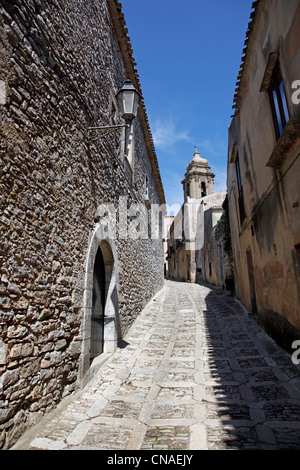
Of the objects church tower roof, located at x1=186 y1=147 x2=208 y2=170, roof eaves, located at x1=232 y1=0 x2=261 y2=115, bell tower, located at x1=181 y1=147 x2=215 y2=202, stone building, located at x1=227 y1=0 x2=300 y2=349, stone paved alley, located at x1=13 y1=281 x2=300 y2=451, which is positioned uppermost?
church tower roof, located at x1=186 y1=147 x2=208 y2=170

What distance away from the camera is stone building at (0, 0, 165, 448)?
246 cm

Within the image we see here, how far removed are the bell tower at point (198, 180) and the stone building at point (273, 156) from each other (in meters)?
24.2

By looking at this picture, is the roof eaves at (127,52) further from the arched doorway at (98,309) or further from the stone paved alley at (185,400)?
the stone paved alley at (185,400)

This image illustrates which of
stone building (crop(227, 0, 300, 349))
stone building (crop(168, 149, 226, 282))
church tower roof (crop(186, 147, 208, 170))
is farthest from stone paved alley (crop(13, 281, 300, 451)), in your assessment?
church tower roof (crop(186, 147, 208, 170))

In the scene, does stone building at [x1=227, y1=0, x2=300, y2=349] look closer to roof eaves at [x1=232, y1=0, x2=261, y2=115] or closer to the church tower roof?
roof eaves at [x1=232, y1=0, x2=261, y2=115]

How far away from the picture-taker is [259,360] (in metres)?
4.58

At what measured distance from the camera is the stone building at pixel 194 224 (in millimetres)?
21453

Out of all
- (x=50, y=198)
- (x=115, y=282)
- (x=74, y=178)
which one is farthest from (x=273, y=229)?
(x=50, y=198)

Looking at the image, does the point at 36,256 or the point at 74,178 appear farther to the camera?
the point at 74,178

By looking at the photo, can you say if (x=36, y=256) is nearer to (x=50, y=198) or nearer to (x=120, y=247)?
(x=50, y=198)

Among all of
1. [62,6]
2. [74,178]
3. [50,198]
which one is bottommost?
[50,198]

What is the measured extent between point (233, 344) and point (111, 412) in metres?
3.13

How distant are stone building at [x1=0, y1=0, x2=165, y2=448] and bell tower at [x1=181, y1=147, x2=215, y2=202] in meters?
26.1

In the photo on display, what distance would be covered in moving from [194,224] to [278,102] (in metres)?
19.6
